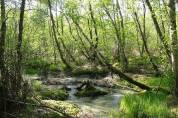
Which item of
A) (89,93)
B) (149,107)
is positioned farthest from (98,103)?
(149,107)

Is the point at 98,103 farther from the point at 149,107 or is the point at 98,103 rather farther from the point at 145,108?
the point at 149,107

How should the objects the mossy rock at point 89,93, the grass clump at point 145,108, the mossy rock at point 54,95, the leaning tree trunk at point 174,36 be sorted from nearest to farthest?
the grass clump at point 145,108, the leaning tree trunk at point 174,36, the mossy rock at point 54,95, the mossy rock at point 89,93

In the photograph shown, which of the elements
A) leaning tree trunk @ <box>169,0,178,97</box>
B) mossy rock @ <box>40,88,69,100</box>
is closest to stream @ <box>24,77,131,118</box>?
mossy rock @ <box>40,88,69,100</box>

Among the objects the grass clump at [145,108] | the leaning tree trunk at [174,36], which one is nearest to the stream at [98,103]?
the grass clump at [145,108]

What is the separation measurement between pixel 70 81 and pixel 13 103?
1663cm

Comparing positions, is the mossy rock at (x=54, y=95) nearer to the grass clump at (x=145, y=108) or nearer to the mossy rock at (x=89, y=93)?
the mossy rock at (x=89, y=93)

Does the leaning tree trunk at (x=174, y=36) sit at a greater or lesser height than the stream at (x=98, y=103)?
greater

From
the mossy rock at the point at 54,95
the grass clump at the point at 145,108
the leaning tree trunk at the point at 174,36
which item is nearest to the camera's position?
the grass clump at the point at 145,108

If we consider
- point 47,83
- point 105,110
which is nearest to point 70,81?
point 47,83

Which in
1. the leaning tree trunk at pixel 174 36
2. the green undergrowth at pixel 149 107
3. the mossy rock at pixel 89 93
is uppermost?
the leaning tree trunk at pixel 174 36

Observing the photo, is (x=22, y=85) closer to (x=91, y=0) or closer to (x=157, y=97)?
(x=157, y=97)

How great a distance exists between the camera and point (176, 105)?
13078mm

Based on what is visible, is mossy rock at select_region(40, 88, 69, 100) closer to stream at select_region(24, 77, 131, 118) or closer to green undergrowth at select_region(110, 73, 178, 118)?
stream at select_region(24, 77, 131, 118)

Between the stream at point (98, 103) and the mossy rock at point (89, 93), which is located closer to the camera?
the stream at point (98, 103)
